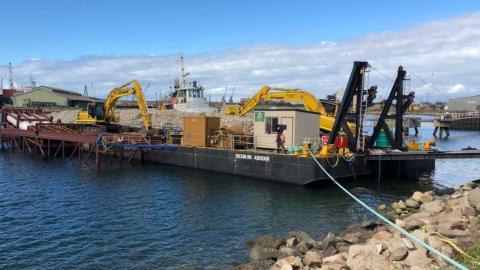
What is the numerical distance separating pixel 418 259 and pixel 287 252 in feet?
14.8

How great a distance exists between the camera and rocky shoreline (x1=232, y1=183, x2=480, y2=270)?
37.6 ft

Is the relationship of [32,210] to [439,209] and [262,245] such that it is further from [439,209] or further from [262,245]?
[439,209]

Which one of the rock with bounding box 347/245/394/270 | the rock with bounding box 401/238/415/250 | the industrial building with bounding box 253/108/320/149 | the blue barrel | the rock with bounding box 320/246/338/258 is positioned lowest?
the rock with bounding box 320/246/338/258

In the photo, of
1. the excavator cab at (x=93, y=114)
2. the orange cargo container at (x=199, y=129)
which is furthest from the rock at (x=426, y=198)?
the excavator cab at (x=93, y=114)

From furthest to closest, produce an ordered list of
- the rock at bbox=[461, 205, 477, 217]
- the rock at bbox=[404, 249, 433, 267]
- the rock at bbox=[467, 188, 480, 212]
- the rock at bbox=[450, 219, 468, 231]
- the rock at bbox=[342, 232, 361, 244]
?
the rock at bbox=[467, 188, 480, 212] < the rock at bbox=[461, 205, 477, 217] < the rock at bbox=[342, 232, 361, 244] < the rock at bbox=[450, 219, 468, 231] < the rock at bbox=[404, 249, 433, 267]

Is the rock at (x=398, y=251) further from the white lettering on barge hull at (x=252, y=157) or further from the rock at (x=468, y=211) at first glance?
the white lettering on barge hull at (x=252, y=157)

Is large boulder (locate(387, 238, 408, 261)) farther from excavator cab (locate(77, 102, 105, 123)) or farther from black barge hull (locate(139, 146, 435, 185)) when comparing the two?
excavator cab (locate(77, 102, 105, 123))

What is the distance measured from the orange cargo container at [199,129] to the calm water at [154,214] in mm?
2821

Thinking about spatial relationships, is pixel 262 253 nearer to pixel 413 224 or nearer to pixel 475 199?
pixel 413 224

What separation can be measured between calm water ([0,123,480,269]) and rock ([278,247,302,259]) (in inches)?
56.8

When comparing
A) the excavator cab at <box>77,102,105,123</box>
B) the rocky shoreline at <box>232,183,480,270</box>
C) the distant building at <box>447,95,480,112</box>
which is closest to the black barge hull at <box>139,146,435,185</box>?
the rocky shoreline at <box>232,183,480,270</box>

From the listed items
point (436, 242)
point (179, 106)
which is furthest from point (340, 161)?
point (179, 106)

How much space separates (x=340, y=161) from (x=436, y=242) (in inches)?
641

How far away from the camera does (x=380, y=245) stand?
1255 cm
